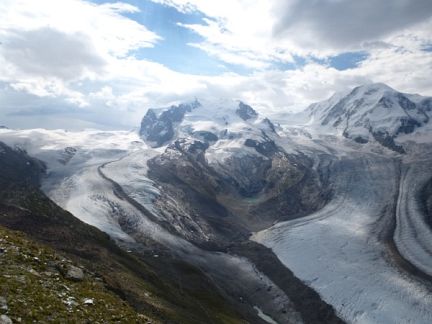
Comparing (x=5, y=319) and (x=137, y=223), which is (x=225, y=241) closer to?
(x=137, y=223)

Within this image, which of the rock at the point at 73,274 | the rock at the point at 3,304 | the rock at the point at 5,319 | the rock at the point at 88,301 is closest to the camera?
the rock at the point at 5,319

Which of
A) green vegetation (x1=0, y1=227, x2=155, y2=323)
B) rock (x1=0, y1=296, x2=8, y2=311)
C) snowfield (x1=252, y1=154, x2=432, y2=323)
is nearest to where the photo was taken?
rock (x1=0, y1=296, x2=8, y2=311)

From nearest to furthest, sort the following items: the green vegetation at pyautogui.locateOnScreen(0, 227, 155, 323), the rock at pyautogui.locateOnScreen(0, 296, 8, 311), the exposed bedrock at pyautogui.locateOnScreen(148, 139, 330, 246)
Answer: the rock at pyautogui.locateOnScreen(0, 296, 8, 311), the green vegetation at pyautogui.locateOnScreen(0, 227, 155, 323), the exposed bedrock at pyautogui.locateOnScreen(148, 139, 330, 246)

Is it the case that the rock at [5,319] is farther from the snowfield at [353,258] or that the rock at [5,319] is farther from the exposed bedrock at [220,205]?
the exposed bedrock at [220,205]

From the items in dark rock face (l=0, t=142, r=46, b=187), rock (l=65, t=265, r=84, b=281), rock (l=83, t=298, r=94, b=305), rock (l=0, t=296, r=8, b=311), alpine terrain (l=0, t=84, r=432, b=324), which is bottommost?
dark rock face (l=0, t=142, r=46, b=187)

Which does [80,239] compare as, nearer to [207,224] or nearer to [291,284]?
[291,284]

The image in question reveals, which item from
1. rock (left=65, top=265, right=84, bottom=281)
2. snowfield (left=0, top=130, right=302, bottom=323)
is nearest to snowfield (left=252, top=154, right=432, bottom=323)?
snowfield (left=0, top=130, right=302, bottom=323)

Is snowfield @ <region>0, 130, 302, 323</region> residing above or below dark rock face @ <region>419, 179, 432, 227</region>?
below

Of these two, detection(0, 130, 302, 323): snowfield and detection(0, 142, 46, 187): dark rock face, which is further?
A: detection(0, 142, 46, 187): dark rock face

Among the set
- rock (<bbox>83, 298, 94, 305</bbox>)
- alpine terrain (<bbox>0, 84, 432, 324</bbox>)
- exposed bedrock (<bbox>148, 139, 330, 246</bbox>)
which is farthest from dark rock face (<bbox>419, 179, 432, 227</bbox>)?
rock (<bbox>83, 298, 94, 305</bbox>)

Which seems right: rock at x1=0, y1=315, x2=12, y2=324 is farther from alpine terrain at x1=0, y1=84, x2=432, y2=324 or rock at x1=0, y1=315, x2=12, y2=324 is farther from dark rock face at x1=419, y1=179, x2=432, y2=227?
dark rock face at x1=419, y1=179, x2=432, y2=227

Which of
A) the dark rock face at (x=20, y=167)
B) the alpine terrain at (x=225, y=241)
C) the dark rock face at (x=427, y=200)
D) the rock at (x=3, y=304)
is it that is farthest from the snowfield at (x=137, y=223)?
the rock at (x=3, y=304)

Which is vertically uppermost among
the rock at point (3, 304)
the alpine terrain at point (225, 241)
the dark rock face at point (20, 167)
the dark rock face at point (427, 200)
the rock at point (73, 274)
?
the dark rock face at point (427, 200)

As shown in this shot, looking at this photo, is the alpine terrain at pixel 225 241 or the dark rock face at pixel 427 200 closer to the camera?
the alpine terrain at pixel 225 241
